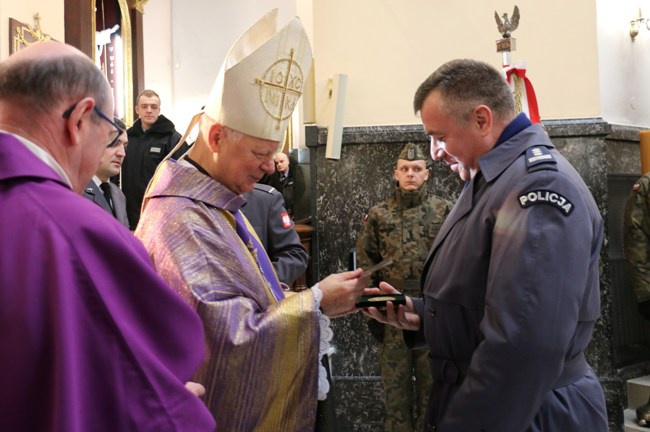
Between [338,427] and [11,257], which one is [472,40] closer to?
[338,427]

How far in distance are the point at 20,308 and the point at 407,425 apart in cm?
360

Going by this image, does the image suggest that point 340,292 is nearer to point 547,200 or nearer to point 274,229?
point 547,200

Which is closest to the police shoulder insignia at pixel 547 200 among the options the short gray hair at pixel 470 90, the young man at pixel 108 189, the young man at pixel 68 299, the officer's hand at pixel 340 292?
the short gray hair at pixel 470 90

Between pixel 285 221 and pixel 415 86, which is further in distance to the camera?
pixel 415 86

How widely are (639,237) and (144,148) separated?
3.99 meters

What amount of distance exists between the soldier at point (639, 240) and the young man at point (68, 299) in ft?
12.9

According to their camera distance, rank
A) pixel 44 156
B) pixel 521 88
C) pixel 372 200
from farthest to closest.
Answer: pixel 372 200 → pixel 521 88 → pixel 44 156

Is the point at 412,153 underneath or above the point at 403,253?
above

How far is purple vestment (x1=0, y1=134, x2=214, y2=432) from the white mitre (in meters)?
1.02

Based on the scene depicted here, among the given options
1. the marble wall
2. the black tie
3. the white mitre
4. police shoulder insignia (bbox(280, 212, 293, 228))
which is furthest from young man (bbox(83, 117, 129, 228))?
the marble wall

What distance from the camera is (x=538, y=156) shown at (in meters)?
1.93

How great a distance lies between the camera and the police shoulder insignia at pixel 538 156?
1.91m

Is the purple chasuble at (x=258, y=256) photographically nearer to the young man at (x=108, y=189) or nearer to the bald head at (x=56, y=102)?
the bald head at (x=56, y=102)

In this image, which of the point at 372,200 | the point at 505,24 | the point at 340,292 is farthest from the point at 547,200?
the point at 372,200
